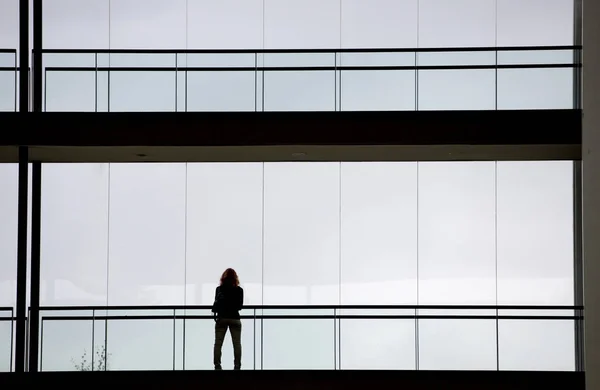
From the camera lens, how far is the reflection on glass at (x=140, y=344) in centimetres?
1160

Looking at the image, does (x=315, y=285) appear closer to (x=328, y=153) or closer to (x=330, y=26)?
(x=328, y=153)

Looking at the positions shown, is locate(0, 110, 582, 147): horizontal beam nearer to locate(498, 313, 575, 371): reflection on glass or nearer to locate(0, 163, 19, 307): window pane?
locate(498, 313, 575, 371): reflection on glass

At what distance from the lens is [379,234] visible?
620 inches

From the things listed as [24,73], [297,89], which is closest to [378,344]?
[297,89]

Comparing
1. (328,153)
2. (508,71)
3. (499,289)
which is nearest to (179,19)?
(328,153)

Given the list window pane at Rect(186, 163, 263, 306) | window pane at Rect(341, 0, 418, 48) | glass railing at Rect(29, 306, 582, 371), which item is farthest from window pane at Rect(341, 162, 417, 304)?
glass railing at Rect(29, 306, 582, 371)

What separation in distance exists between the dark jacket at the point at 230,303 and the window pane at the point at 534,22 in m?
7.89

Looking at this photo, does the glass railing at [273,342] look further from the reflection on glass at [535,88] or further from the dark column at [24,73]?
the reflection on glass at [535,88]

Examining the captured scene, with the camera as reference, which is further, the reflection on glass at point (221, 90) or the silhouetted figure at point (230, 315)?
the reflection on glass at point (221, 90)

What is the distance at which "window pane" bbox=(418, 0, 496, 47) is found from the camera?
54.4 feet

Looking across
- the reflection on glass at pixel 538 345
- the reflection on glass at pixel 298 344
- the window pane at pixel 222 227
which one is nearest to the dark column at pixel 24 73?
the window pane at pixel 222 227

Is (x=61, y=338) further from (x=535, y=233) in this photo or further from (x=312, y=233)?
(x=535, y=233)

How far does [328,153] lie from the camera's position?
13.2 metres

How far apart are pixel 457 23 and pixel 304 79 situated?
5.20 m
